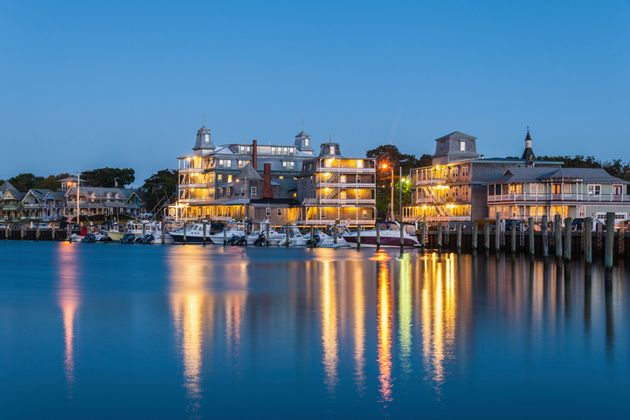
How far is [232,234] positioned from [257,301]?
74.1 metres

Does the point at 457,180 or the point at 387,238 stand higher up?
the point at 457,180

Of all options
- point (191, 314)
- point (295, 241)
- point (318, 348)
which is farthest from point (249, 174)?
point (318, 348)

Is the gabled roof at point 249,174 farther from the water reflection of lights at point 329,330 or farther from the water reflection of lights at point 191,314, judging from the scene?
the water reflection of lights at point 329,330

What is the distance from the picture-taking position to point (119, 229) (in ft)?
435

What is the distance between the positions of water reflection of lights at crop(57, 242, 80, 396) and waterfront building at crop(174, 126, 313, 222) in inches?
2271

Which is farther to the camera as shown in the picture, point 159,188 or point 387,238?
point 159,188

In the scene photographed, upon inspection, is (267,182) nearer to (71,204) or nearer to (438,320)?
(71,204)

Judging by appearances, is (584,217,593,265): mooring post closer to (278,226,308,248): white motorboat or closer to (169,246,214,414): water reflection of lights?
(169,246,214,414): water reflection of lights

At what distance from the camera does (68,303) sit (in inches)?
1666

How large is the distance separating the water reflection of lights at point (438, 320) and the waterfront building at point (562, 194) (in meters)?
42.3

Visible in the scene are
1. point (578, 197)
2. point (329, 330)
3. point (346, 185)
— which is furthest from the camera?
point (346, 185)

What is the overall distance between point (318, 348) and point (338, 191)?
339 ft

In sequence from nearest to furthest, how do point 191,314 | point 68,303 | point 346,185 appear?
point 191,314 < point 68,303 < point 346,185

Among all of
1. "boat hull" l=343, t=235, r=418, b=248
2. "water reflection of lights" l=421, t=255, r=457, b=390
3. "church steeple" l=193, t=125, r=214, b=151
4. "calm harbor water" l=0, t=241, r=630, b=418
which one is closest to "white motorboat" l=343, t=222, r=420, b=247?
"boat hull" l=343, t=235, r=418, b=248
